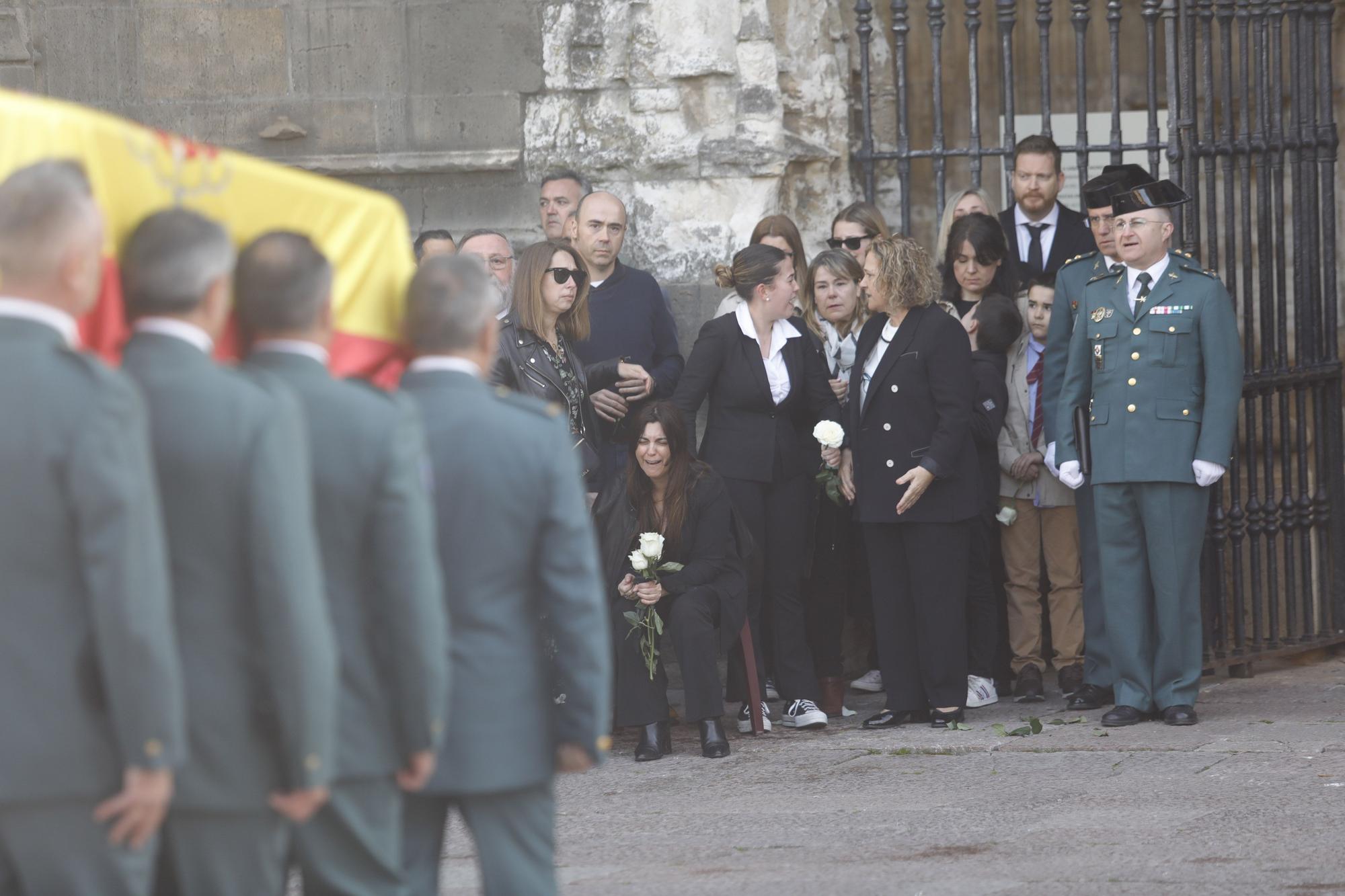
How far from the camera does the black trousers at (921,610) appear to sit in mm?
6520

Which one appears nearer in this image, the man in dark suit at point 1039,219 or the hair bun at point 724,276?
the hair bun at point 724,276

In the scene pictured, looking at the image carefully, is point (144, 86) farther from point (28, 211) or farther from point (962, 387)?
point (28, 211)

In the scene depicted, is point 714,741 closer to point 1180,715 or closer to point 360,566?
point 1180,715

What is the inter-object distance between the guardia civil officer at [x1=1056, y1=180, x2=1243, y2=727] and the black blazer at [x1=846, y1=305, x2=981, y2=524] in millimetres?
458

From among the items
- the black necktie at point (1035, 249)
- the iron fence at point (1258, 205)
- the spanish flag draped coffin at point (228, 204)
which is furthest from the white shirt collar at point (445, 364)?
the black necktie at point (1035, 249)

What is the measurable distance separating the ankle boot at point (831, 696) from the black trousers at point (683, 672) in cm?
76

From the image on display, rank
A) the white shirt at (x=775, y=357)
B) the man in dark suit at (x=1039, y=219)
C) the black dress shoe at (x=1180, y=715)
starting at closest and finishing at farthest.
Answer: the black dress shoe at (x=1180, y=715), the white shirt at (x=775, y=357), the man in dark suit at (x=1039, y=219)

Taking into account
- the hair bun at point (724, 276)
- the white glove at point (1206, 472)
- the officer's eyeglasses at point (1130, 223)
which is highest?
the officer's eyeglasses at point (1130, 223)

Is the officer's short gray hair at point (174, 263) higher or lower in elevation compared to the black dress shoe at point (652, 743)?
higher

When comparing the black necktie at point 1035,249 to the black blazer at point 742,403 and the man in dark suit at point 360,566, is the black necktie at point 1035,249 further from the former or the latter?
the man in dark suit at point 360,566

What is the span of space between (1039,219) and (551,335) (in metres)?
2.18

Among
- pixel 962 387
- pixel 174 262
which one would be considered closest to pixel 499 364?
Result: pixel 962 387

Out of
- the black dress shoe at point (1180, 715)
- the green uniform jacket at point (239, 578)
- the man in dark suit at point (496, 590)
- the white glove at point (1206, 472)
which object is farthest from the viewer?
the black dress shoe at point (1180, 715)

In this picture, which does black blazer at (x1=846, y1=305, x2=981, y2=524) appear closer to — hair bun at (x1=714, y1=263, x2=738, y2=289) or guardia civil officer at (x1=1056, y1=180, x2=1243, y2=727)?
guardia civil officer at (x1=1056, y1=180, x2=1243, y2=727)
